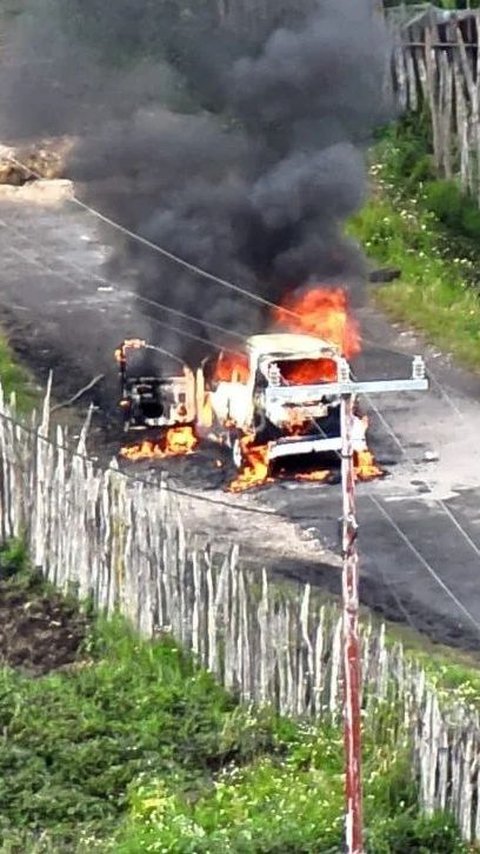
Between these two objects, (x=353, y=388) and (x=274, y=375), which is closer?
(x=353, y=388)

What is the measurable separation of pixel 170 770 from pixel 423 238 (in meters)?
11.4

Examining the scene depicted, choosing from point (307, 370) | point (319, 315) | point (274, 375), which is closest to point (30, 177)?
point (319, 315)

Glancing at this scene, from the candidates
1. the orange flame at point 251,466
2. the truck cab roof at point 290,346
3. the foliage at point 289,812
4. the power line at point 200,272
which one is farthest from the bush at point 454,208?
the foliage at point 289,812

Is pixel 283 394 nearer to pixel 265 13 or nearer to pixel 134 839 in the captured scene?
pixel 134 839

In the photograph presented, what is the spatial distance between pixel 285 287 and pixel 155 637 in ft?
19.0

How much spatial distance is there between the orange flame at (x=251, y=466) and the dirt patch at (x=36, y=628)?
6.99ft

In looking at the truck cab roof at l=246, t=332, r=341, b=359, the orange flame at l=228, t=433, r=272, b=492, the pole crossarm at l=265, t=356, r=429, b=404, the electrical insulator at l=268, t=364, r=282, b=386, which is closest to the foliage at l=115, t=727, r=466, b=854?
the pole crossarm at l=265, t=356, r=429, b=404

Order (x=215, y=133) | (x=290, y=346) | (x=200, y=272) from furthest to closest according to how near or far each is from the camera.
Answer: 1. (x=215, y=133)
2. (x=200, y=272)
3. (x=290, y=346)

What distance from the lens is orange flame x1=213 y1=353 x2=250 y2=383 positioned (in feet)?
49.5

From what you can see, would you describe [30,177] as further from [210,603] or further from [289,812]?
[289,812]

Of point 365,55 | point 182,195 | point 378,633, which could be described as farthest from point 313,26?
point 378,633

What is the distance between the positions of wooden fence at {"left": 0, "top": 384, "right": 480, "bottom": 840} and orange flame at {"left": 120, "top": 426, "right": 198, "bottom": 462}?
163cm

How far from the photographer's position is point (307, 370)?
1441 cm

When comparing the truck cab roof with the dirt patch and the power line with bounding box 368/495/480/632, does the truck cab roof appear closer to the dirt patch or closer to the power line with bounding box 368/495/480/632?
Result: the power line with bounding box 368/495/480/632
